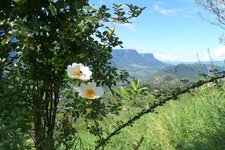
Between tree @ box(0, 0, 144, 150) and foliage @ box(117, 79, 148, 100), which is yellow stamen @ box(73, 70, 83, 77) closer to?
tree @ box(0, 0, 144, 150)

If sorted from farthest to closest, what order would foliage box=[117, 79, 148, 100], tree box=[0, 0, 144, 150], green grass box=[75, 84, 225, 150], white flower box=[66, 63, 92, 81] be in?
1. green grass box=[75, 84, 225, 150]
2. foliage box=[117, 79, 148, 100]
3. tree box=[0, 0, 144, 150]
4. white flower box=[66, 63, 92, 81]

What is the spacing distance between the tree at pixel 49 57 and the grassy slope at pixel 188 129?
4.93 ft

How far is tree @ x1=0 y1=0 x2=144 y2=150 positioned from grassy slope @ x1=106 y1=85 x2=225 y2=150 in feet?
4.93

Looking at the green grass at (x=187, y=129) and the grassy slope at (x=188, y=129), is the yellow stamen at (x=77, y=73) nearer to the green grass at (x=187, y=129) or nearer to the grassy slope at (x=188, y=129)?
the green grass at (x=187, y=129)

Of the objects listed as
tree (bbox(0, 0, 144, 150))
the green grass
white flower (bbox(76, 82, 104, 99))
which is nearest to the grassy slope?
the green grass

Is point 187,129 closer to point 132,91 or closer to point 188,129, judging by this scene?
point 188,129

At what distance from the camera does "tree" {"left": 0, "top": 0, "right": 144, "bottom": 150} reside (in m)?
2.88

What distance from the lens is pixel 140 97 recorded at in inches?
130

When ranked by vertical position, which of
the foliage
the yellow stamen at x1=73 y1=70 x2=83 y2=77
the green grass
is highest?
the yellow stamen at x1=73 y1=70 x2=83 y2=77

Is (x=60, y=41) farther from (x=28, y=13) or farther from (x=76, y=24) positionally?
(x=28, y=13)

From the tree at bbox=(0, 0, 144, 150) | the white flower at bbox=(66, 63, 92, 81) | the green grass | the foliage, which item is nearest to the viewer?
the white flower at bbox=(66, 63, 92, 81)

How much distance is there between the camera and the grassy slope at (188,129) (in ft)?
14.8

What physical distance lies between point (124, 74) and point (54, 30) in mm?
818

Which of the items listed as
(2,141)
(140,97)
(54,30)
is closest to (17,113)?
(2,141)
